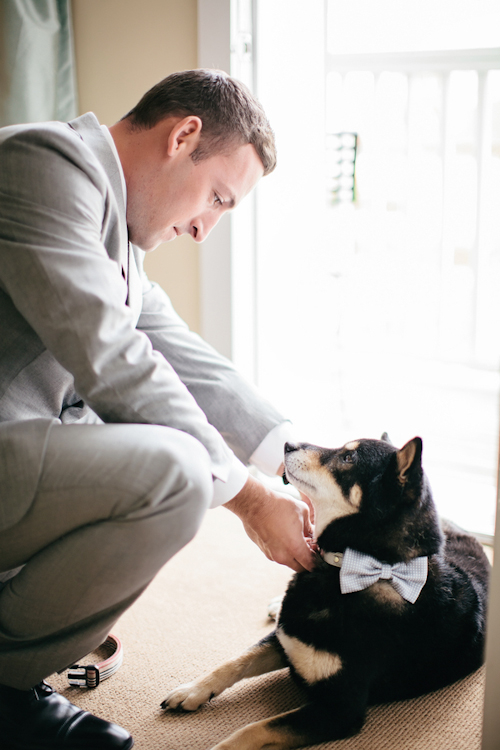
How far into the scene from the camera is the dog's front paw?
1.24 m

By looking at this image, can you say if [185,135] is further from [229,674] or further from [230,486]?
[229,674]

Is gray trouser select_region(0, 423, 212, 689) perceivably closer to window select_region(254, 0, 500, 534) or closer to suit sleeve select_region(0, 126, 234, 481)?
suit sleeve select_region(0, 126, 234, 481)

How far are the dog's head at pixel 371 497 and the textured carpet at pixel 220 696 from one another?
13.6 inches

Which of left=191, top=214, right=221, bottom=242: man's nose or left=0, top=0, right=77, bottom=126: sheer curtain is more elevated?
left=0, top=0, right=77, bottom=126: sheer curtain

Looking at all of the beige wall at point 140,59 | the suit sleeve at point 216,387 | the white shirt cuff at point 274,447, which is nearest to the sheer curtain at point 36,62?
the beige wall at point 140,59

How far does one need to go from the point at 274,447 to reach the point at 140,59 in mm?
1507

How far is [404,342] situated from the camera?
3732mm

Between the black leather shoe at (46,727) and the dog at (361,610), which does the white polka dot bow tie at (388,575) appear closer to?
the dog at (361,610)

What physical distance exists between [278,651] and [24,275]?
90 cm

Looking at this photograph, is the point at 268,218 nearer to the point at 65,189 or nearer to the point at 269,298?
the point at 269,298

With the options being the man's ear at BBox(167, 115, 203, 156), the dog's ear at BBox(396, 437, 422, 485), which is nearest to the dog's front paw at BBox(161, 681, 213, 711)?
the dog's ear at BBox(396, 437, 422, 485)

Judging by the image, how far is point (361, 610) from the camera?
3.87 feet

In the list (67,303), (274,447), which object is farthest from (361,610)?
(67,303)

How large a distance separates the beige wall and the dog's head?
1164 millimetres
